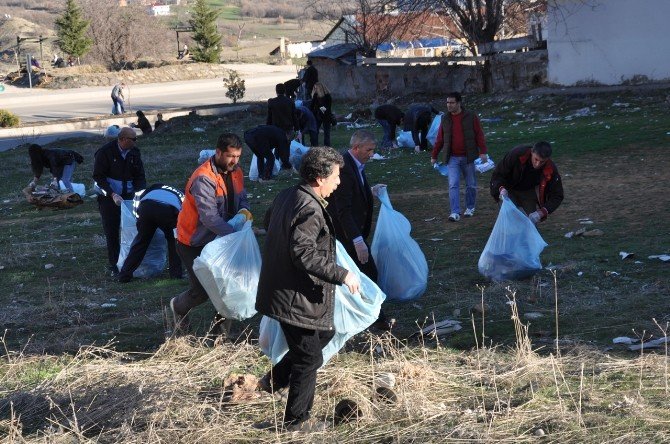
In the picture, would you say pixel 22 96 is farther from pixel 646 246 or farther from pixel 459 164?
pixel 646 246

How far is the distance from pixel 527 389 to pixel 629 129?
11.4m

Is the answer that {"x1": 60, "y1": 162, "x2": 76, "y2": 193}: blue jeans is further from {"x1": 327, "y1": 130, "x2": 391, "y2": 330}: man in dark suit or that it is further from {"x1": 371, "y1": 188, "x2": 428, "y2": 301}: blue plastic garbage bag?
{"x1": 327, "y1": 130, "x2": 391, "y2": 330}: man in dark suit

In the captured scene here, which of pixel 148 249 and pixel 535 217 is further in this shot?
pixel 148 249

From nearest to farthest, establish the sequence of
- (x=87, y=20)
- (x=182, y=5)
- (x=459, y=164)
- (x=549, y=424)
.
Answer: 1. (x=549, y=424)
2. (x=459, y=164)
3. (x=87, y=20)
4. (x=182, y=5)

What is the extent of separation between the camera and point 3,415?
534 centimetres

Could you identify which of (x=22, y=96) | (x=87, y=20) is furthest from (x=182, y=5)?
(x=22, y=96)

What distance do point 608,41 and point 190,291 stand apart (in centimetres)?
1739

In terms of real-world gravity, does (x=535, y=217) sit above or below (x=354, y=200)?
below

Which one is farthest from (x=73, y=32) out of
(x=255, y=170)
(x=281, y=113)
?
(x=255, y=170)

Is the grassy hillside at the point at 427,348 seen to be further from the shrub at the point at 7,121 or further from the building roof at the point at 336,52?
the building roof at the point at 336,52

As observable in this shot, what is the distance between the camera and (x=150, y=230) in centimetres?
899

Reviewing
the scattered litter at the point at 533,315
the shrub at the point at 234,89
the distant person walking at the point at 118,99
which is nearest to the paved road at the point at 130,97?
the distant person walking at the point at 118,99

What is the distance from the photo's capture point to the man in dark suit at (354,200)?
6742mm

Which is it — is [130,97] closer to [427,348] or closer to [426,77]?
[426,77]
